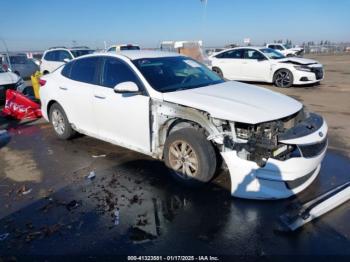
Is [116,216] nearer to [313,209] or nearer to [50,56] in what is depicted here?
[313,209]

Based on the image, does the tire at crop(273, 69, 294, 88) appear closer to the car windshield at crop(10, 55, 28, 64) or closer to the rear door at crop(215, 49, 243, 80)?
the rear door at crop(215, 49, 243, 80)

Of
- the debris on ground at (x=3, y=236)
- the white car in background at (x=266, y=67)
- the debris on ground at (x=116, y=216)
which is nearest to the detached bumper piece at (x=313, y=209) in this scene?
the debris on ground at (x=116, y=216)

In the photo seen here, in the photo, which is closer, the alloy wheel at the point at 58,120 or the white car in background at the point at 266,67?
the alloy wheel at the point at 58,120

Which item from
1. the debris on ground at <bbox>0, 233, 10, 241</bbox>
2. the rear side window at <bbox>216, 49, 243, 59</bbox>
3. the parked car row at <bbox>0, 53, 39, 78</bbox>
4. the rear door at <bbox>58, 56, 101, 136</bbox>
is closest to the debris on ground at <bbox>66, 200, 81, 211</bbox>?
the debris on ground at <bbox>0, 233, 10, 241</bbox>

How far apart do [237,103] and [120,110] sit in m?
1.81

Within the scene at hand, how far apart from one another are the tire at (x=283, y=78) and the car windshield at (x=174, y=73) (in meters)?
8.01

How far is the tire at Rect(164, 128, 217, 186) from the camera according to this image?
155 inches

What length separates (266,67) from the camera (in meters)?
13.0

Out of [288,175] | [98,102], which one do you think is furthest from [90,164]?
[288,175]

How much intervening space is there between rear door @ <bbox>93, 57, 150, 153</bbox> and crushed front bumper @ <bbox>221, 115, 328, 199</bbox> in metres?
1.39

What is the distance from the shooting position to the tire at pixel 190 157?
3941 mm

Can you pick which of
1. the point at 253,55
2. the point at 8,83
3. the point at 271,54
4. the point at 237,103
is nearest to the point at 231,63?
the point at 253,55

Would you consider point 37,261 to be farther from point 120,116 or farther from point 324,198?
point 324,198

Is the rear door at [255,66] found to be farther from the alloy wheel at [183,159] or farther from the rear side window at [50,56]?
the alloy wheel at [183,159]
